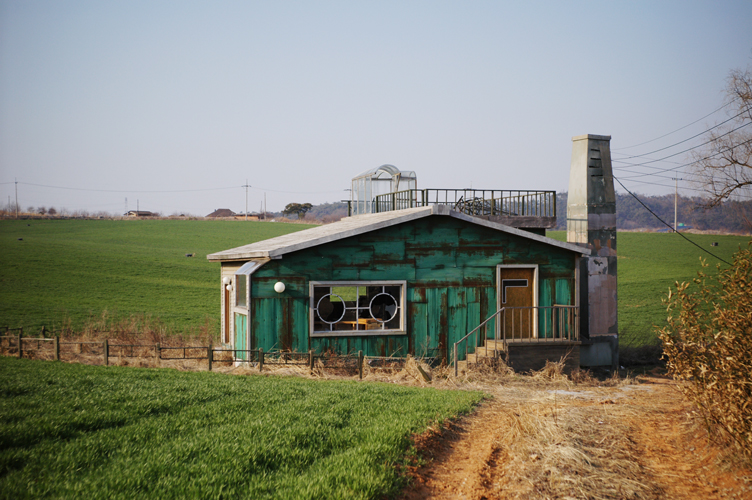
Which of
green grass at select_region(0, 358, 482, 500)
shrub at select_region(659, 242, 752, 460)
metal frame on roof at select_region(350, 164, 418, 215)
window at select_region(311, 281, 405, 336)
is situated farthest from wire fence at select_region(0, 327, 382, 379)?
metal frame on roof at select_region(350, 164, 418, 215)

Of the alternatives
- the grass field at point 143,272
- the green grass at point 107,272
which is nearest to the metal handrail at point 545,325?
the grass field at point 143,272

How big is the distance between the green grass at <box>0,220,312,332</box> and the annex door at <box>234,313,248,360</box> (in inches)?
304

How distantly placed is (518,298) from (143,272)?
98.7 feet

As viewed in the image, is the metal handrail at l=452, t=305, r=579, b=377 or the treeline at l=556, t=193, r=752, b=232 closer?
the metal handrail at l=452, t=305, r=579, b=377

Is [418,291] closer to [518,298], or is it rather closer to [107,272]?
[518,298]

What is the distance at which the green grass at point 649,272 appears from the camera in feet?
84.0

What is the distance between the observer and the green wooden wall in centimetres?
1339

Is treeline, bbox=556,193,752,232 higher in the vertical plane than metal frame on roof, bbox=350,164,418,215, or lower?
higher

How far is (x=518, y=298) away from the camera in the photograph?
15.1 metres

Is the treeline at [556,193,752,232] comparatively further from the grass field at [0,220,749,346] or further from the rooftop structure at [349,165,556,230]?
the rooftop structure at [349,165,556,230]

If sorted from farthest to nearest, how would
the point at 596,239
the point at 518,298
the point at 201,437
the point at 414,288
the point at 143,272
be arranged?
the point at 143,272
the point at 596,239
the point at 518,298
the point at 414,288
the point at 201,437

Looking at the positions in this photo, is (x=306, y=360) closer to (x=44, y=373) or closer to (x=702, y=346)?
(x=44, y=373)

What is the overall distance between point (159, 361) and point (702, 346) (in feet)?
38.2

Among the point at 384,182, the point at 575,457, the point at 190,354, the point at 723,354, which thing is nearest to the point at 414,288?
the point at 190,354
